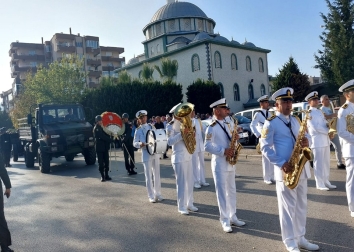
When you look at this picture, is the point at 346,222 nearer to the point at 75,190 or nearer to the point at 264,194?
the point at 264,194

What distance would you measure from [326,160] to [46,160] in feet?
37.0

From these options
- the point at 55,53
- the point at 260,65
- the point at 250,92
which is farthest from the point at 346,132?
the point at 55,53

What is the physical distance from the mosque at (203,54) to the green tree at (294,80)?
5.19m

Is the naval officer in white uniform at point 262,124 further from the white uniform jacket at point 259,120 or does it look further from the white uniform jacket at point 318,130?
the white uniform jacket at point 318,130

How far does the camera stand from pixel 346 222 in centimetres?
544

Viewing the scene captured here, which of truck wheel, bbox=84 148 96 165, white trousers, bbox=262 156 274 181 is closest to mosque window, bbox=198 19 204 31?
truck wheel, bbox=84 148 96 165

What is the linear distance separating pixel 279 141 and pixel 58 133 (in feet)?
37.7

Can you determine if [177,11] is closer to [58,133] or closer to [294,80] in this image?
[294,80]

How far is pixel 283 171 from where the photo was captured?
4355mm

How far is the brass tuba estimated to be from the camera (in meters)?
6.45

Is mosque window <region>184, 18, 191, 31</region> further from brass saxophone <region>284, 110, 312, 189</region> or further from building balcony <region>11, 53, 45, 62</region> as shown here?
brass saxophone <region>284, 110, 312, 189</region>

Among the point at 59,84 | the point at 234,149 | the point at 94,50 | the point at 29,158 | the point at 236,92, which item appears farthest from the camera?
the point at 94,50

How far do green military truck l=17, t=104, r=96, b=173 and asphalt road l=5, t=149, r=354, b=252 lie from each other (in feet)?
12.7

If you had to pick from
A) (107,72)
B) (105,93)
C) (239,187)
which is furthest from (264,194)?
(107,72)
